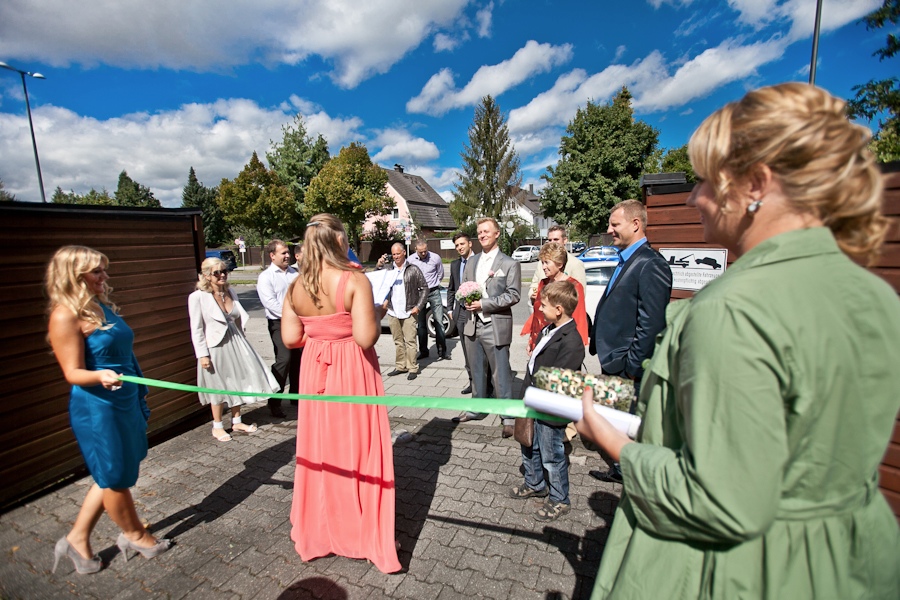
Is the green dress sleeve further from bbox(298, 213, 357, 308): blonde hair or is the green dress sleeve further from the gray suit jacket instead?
the gray suit jacket

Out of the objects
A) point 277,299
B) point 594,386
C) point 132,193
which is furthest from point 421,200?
point 594,386

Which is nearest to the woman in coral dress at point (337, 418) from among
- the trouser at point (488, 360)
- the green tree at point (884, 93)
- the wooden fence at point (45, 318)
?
the trouser at point (488, 360)

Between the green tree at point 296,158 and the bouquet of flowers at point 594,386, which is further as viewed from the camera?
the green tree at point 296,158

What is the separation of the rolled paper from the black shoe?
2915 millimetres

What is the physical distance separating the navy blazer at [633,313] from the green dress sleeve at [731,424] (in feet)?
7.43

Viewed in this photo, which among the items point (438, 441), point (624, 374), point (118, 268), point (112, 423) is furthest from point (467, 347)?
point (118, 268)

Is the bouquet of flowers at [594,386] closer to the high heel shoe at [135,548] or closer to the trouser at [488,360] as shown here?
the high heel shoe at [135,548]

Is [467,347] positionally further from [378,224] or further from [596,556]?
[378,224]

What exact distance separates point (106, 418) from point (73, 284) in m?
0.84

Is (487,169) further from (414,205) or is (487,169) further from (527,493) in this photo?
(527,493)

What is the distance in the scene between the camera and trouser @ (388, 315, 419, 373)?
7277mm

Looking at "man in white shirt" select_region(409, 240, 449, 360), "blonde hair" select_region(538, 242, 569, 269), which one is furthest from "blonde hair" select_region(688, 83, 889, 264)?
"man in white shirt" select_region(409, 240, 449, 360)

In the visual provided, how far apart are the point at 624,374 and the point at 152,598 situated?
3493mm

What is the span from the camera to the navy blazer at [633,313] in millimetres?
3094
